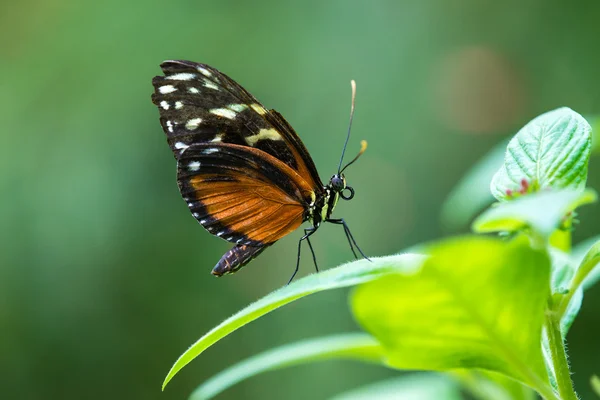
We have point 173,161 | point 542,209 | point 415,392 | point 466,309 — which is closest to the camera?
point 542,209

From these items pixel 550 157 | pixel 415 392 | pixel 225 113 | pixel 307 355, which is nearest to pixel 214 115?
pixel 225 113

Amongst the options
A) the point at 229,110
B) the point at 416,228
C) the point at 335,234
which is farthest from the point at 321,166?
the point at 229,110

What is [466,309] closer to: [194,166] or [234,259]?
[234,259]

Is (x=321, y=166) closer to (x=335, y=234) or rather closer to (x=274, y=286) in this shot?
(x=335, y=234)

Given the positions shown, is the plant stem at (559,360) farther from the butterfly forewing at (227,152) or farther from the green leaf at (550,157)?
the butterfly forewing at (227,152)

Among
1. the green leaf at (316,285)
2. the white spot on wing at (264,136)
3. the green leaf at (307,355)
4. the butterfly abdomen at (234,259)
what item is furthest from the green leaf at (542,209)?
the white spot on wing at (264,136)
